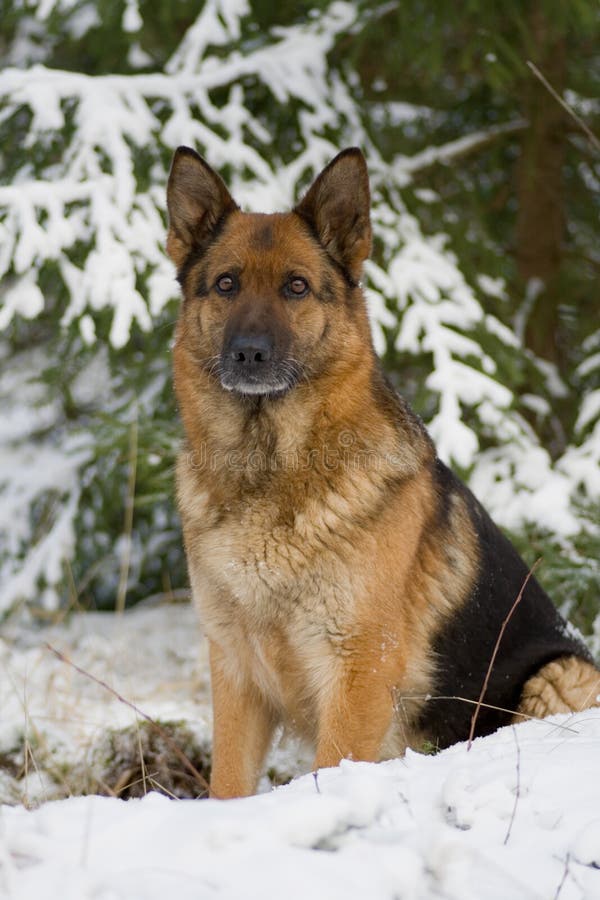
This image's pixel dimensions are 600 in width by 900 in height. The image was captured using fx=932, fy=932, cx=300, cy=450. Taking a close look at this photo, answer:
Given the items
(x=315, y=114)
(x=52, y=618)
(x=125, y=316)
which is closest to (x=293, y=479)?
(x=125, y=316)

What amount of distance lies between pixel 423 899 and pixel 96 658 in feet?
17.2

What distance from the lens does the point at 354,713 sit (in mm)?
3213

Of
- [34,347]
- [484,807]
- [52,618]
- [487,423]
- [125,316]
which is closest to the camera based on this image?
[484,807]

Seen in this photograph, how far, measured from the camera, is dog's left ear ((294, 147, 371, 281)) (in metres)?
3.67

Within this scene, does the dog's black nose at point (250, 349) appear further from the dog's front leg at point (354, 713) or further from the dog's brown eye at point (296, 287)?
the dog's front leg at point (354, 713)

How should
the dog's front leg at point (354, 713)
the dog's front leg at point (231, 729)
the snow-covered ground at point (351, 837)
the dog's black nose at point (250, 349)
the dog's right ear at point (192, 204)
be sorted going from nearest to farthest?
the snow-covered ground at point (351, 837) → the dog's front leg at point (354, 713) → the dog's black nose at point (250, 349) → the dog's front leg at point (231, 729) → the dog's right ear at point (192, 204)

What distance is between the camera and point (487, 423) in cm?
573

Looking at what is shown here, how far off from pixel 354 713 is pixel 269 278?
5.45ft

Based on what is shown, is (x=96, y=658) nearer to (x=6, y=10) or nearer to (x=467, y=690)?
(x=467, y=690)

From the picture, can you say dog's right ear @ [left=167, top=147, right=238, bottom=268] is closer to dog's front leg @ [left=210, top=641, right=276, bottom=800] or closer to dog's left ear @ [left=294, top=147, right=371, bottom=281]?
dog's left ear @ [left=294, top=147, right=371, bottom=281]

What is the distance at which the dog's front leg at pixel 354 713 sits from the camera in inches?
126

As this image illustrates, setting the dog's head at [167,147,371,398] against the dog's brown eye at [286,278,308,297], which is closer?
the dog's head at [167,147,371,398]

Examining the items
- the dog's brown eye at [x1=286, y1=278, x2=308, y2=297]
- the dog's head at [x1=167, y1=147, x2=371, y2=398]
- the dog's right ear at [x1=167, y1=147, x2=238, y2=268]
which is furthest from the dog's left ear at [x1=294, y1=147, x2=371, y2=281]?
the dog's right ear at [x1=167, y1=147, x2=238, y2=268]

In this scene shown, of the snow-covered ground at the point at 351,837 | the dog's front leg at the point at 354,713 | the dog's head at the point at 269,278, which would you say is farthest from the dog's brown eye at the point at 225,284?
the snow-covered ground at the point at 351,837
